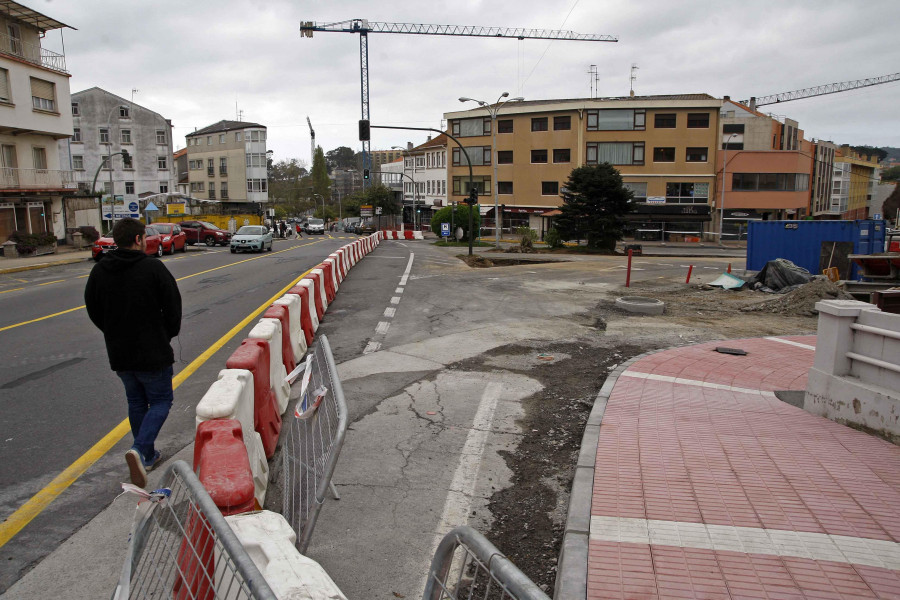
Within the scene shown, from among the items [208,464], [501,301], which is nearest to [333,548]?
[208,464]

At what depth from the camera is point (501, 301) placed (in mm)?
15023

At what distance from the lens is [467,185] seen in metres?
67.0

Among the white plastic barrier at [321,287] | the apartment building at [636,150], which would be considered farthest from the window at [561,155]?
the white plastic barrier at [321,287]

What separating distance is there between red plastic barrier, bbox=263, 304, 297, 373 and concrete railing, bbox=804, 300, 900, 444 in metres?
5.93

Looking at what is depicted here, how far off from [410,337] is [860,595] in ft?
25.9

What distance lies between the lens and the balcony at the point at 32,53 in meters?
33.2

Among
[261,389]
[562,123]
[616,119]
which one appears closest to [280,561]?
[261,389]

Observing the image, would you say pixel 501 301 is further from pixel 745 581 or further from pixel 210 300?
pixel 745 581

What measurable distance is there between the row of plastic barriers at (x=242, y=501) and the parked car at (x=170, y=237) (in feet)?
94.2

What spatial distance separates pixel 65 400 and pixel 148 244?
76.9ft

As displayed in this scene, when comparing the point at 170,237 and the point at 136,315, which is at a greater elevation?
the point at 136,315

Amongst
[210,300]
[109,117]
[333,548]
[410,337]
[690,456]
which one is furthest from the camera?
[109,117]

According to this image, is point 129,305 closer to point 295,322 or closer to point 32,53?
point 295,322

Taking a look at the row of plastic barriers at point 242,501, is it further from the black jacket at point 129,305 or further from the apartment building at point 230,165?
the apartment building at point 230,165
